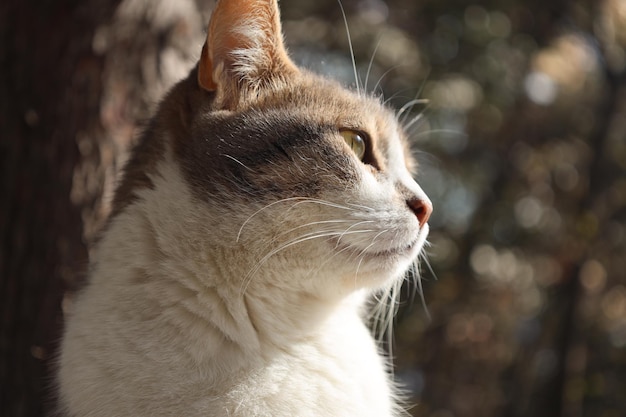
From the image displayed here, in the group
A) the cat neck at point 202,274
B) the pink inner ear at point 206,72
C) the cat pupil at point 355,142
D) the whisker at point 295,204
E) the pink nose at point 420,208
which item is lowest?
the cat neck at point 202,274

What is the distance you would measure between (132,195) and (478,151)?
452 cm

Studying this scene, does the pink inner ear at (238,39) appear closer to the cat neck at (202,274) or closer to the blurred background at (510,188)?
the cat neck at (202,274)

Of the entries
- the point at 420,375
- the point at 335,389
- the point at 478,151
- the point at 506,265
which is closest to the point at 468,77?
the point at 478,151

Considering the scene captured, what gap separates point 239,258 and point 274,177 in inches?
9.6

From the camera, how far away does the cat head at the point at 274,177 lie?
1.85m

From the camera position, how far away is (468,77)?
5.51 metres

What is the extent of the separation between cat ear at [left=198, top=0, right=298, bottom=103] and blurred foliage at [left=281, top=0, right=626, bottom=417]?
2.87 m

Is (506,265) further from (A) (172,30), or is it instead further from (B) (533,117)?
(A) (172,30)

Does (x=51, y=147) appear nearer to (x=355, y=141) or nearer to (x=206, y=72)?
(x=206, y=72)

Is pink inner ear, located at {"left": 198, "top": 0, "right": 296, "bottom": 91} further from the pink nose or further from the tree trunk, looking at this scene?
the tree trunk

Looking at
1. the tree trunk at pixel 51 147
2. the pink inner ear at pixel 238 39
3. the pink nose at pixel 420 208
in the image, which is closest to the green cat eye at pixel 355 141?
the pink nose at pixel 420 208

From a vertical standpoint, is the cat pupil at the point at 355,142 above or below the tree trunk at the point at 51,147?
above

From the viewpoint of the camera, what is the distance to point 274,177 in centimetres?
185

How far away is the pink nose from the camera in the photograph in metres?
1.94
